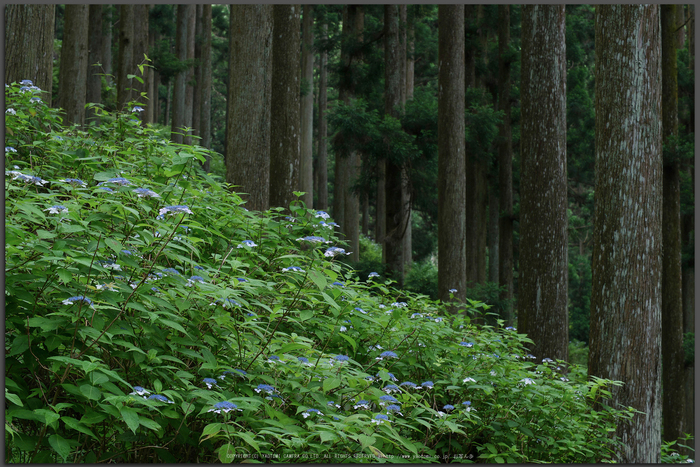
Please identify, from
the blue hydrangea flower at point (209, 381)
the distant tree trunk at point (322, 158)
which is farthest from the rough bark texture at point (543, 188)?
the distant tree trunk at point (322, 158)

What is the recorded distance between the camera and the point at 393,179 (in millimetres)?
14234

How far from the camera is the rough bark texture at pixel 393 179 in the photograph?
45.2ft

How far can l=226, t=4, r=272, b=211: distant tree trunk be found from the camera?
22.1 feet

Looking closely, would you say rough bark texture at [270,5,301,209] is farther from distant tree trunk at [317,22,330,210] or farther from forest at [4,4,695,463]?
distant tree trunk at [317,22,330,210]

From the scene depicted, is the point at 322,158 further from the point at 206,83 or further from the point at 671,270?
the point at 671,270

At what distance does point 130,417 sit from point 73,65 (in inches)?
462

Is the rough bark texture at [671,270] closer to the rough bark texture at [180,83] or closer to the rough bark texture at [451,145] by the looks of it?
the rough bark texture at [451,145]

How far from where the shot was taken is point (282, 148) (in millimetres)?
7645

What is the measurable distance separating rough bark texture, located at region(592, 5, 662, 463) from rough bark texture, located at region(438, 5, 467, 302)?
5743 millimetres

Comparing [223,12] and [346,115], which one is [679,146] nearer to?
[346,115]

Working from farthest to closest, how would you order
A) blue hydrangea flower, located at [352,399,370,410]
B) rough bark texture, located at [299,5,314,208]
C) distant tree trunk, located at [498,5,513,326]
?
rough bark texture, located at [299,5,314,208]
distant tree trunk, located at [498,5,513,326]
blue hydrangea flower, located at [352,399,370,410]

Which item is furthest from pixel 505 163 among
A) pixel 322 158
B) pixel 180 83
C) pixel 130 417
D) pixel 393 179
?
pixel 130 417

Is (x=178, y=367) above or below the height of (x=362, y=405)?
above

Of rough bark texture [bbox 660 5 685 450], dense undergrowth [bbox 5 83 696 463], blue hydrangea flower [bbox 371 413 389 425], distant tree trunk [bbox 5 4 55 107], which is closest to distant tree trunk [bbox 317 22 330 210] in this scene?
rough bark texture [bbox 660 5 685 450]
